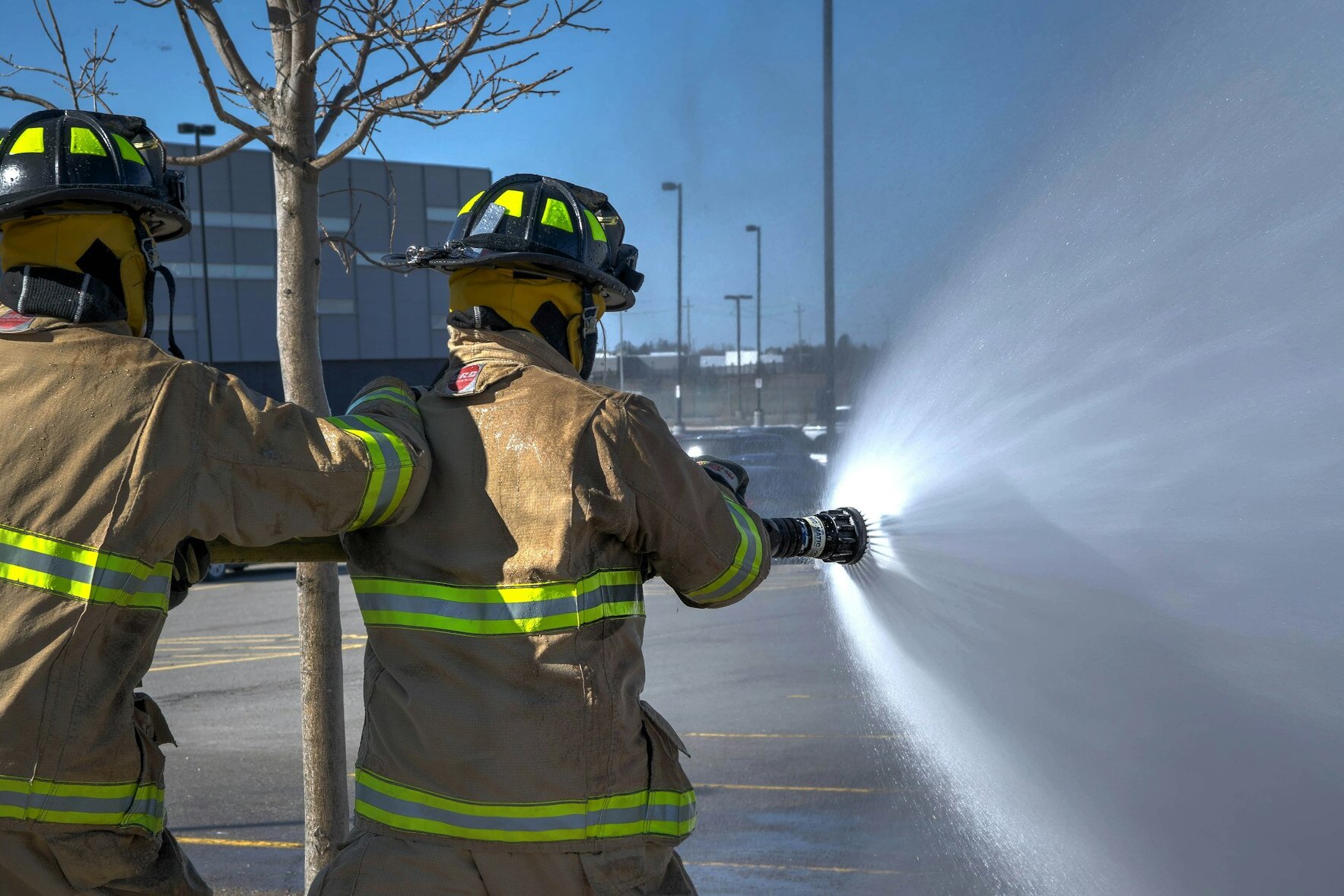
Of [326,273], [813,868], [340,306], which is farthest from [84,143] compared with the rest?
[340,306]

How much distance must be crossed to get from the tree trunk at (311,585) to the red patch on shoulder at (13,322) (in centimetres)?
121

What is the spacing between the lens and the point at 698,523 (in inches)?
83.7

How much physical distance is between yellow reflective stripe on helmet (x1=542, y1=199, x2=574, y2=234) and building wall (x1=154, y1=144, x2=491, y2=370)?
23.4 meters

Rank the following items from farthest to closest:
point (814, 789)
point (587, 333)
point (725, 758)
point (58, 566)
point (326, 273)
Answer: point (326, 273) < point (725, 758) < point (814, 789) < point (587, 333) < point (58, 566)

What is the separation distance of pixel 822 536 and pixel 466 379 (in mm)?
963

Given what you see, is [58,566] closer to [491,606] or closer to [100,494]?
[100,494]

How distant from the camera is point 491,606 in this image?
198 centimetres

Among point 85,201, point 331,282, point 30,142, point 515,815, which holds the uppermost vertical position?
point 331,282

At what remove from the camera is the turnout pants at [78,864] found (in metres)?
1.83

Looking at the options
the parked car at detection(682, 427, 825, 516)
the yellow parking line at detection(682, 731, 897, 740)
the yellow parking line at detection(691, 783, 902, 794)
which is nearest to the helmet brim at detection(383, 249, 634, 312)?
the parked car at detection(682, 427, 825, 516)

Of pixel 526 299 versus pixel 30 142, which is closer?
pixel 30 142

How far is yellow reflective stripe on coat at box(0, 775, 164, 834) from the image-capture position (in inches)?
70.7

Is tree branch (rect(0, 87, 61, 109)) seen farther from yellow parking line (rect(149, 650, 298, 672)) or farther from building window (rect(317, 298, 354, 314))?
building window (rect(317, 298, 354, 314))

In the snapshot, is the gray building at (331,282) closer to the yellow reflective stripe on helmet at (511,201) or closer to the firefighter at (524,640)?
the yellow reflective stripe on helmet at (511,201)
